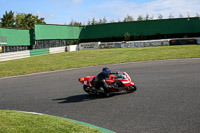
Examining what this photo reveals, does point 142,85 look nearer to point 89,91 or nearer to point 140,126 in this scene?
point 89,91

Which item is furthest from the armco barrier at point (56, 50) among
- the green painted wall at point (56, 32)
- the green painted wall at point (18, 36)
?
the green painted wall at point (18, 36)

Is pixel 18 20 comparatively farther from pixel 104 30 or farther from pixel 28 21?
pixel 104 30

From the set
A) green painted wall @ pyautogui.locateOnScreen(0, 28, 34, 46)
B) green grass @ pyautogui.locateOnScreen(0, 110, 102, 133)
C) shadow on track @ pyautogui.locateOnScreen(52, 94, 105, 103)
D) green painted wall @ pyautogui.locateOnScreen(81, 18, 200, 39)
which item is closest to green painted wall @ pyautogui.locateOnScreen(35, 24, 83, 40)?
green painted wall @ pyautogui.locateOnScreen(0, 28, 34, 46)

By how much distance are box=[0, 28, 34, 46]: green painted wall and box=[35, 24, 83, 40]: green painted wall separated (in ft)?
4.56

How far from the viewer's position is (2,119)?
6.44 m

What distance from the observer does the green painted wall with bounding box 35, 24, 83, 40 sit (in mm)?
42531

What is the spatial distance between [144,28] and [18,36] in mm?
22257

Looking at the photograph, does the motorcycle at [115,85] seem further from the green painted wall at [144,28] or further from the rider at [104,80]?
the green painted wall at [144,28]

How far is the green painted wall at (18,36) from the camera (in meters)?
37.4

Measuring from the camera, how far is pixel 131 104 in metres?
8.64

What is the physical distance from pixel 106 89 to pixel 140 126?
3.85 m

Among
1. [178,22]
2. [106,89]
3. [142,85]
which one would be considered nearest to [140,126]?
[106,89]

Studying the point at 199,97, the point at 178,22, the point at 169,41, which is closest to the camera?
the point at 199,97

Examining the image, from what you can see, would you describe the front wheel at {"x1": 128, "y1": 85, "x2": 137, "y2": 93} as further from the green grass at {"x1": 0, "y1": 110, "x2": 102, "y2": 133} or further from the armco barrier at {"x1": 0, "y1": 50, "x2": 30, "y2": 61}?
the armco barrier at {"x1": 0, "y1": 50, "x2": 30, "y2": 61}
